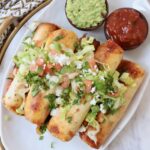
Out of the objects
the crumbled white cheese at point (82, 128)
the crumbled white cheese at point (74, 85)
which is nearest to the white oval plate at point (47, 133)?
the crumbled white cheese at point (82, 128)

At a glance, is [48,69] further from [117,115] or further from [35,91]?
[117,115]

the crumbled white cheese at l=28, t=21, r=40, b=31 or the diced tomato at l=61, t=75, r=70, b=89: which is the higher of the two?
the crumbled white cheese at l=28, t=21, r=40, b=31

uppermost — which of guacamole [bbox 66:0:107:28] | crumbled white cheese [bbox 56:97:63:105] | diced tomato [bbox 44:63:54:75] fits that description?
guacamole [bbox 66:0:107:28]

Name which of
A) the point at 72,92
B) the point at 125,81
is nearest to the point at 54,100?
the point at 72,92

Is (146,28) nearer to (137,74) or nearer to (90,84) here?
(137,74)

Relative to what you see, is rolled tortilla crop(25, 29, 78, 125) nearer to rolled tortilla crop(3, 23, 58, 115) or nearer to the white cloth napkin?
rolled tortilla crop(3, 23, 58, 115)

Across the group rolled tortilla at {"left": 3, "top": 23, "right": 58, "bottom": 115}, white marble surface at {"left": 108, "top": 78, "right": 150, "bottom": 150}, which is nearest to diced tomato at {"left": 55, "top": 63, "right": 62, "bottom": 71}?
rolled tortilla at {"left": 3, "top": 23, "right": 58, "bottom": 115}
